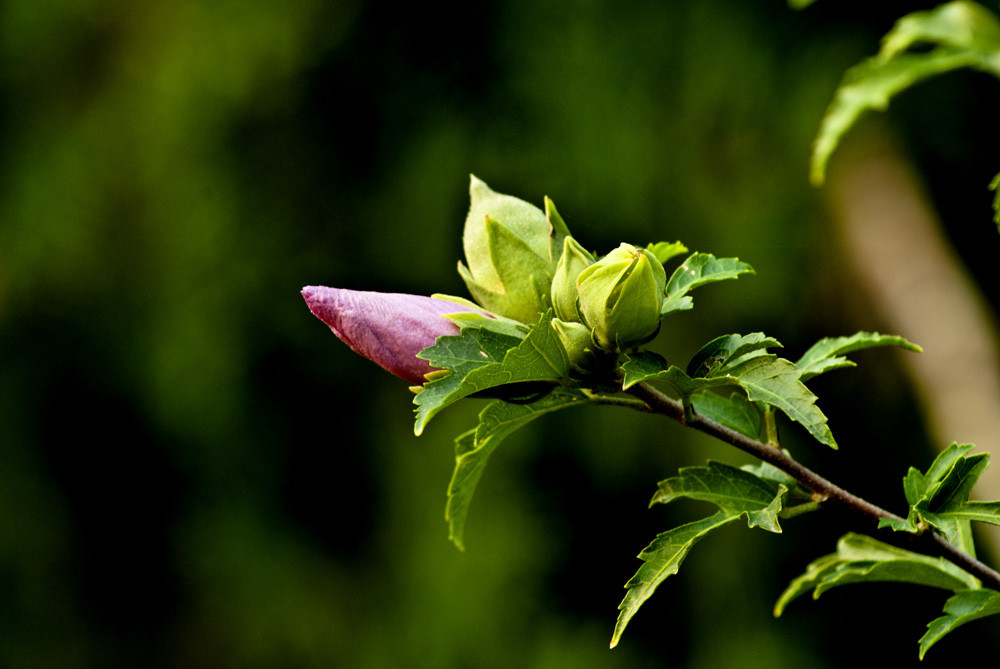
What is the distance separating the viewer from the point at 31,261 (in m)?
1.86

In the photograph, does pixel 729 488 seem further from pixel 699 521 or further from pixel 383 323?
pixel 383 323

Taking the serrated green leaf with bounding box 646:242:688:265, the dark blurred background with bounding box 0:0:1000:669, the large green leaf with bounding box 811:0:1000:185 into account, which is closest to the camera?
the large green leaf with bounding box 811:0:1000:185

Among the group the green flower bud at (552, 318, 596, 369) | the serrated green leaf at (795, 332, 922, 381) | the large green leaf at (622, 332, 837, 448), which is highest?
the green flower bud at (552, 318, 596, 369)

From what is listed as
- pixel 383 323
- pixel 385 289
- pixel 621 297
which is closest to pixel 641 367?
pixel 621 297

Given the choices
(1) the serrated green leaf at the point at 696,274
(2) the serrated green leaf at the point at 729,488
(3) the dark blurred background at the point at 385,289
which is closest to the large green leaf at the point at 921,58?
(1) the serrated green leaf at the point at 696,274

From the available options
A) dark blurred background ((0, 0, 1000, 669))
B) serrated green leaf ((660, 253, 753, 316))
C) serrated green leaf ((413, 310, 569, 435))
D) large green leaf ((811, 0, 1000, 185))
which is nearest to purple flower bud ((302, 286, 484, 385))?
serrated green leaf ((413, 310, 569, 435))

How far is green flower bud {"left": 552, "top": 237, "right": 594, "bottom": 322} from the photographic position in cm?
48

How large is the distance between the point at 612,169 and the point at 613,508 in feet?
2.17

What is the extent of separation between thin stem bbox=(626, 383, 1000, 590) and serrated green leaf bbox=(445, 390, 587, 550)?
42mm

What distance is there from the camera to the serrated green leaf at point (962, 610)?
1.59 feet

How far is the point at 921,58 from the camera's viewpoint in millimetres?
463

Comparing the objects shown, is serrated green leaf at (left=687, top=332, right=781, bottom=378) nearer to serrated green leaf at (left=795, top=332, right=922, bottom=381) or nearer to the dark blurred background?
serrated green leaf at (left=795, top=332, right=922, bottom=381)

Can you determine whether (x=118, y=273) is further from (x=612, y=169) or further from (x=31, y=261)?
(x=612, y=169)

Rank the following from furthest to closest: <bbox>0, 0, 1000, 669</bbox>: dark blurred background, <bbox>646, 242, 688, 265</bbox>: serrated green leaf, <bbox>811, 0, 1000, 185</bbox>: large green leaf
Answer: <bbox>0, 0, 1000, 669</bbox>: dark blurred background < <bbox>646, 242, 688, 265</bbox>: serrated green leaf < <bbox>811, 0, 1000, 185</bbox>: large green leaf
